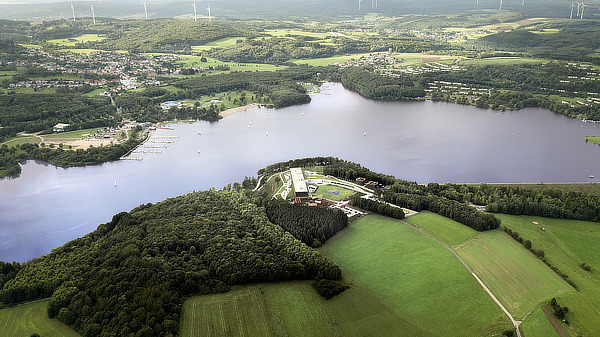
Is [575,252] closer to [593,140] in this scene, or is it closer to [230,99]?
[593,140]

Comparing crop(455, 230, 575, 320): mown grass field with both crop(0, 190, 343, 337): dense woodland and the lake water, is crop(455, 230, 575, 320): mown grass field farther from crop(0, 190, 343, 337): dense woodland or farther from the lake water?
the lake water

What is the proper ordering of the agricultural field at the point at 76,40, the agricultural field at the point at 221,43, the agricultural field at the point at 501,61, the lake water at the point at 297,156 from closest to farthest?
1. the lake water at the point at 297,156
2. the agricultural field at the point at 501,61
3. the agricultural field at the point at 76,40
4. the agricultural field at the point at 221,43

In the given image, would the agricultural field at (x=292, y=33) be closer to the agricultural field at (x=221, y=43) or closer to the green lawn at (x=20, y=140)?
the agricultural field at (x=221, y=43)

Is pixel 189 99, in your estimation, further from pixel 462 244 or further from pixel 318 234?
pixel 462 244

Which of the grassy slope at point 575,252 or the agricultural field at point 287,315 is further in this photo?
the grassy slope at point 575,252

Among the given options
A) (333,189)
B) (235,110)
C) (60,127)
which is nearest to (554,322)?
(333,189)

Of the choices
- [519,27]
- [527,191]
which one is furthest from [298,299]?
[519,27]

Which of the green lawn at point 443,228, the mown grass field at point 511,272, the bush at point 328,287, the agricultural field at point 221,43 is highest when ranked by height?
the agricultural field at point 221,43

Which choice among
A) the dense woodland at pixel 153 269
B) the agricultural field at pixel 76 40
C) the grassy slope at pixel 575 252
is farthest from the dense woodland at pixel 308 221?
the agricultural field at pixel 76 40
